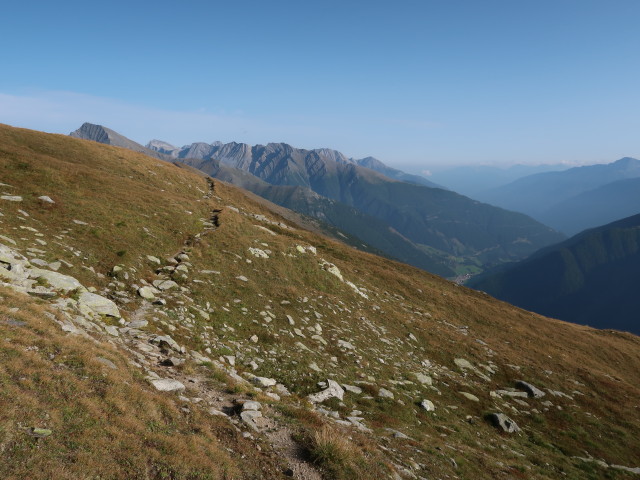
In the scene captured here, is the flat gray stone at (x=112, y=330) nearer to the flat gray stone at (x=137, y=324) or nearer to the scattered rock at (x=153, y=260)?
the flat gray stone at (x=137, y=324)

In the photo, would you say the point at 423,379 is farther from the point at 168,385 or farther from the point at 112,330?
the point at 112,330

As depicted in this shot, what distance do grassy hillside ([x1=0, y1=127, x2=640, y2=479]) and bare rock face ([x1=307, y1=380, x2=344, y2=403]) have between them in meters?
0.32

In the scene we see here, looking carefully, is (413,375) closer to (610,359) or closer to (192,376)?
(192,376)

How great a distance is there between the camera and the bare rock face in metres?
16.8

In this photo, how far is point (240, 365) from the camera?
17578 millimetres

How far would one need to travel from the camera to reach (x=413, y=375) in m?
24.4

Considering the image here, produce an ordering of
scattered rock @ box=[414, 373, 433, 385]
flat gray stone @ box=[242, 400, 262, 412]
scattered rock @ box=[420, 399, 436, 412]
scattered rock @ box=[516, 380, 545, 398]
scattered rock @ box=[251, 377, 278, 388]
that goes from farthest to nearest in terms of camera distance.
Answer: scattered rock @ box=[516, 380, 545, 398] < scattered rock @ box=[414, 373, 433, 385] < scattered rock @ box=[420, 399, 436, 412] < scattered rock @ box=[251, 377, 278, 388] < flat gray stone @ box=[242, 400, 262, 412]

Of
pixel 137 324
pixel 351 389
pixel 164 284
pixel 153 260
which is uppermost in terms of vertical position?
pixel 153 260

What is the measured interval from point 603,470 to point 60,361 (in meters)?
30.6

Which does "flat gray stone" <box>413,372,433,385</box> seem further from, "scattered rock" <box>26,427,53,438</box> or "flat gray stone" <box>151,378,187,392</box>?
"scattered rock" <box>26,427,53,438</box>

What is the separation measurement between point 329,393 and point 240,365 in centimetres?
513

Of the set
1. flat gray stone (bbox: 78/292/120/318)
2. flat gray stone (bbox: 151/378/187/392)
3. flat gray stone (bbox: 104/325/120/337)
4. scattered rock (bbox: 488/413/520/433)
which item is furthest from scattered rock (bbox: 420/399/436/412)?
flat gray stone (bbox: 78/292/120/318)

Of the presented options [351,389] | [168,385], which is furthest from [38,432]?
[351,389]

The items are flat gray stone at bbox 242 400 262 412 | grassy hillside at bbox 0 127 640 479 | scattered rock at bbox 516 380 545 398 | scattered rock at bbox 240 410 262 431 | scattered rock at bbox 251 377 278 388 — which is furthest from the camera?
scattered rock at bbox 516 380 545 398
